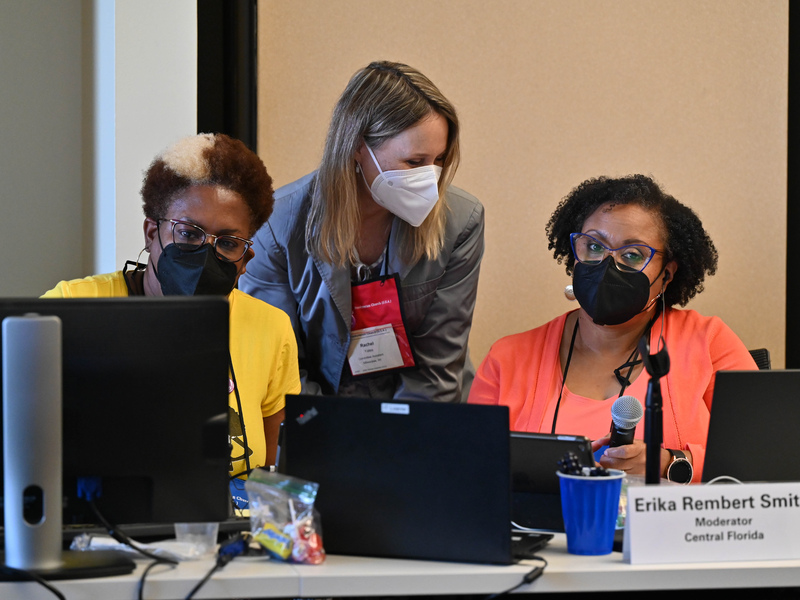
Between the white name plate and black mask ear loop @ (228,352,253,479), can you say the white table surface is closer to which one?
the white name plate

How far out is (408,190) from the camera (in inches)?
91.7

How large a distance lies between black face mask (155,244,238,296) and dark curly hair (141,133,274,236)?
14cm

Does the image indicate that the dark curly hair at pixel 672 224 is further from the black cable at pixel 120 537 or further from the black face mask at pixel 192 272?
the black cable at pixel 120 537

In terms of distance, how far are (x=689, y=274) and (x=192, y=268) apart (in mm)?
1300

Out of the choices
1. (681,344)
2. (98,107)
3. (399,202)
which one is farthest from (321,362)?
(98,107)

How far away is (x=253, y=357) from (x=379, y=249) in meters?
0.63

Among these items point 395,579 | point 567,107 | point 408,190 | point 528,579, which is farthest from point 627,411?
point 567,107

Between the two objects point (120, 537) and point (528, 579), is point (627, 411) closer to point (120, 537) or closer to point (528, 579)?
point (528, 579)

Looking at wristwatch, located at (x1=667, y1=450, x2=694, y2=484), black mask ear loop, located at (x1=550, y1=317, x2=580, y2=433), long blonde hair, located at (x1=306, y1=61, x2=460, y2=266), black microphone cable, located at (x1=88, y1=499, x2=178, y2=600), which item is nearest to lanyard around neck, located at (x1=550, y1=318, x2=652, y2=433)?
black mask ear loop, located at (x1=550, y1=317, x2=580, y2=433)

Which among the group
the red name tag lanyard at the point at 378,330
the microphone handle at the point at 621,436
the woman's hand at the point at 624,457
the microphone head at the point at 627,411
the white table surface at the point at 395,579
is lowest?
the white table surface at the point at 395,579

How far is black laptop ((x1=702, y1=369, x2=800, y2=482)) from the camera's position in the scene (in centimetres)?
144

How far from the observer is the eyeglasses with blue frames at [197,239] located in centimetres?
194

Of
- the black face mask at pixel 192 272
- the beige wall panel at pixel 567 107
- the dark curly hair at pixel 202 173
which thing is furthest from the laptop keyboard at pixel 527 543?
the beige wall panel at pixel 567 107

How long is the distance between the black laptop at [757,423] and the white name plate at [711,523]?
0.18 meters
